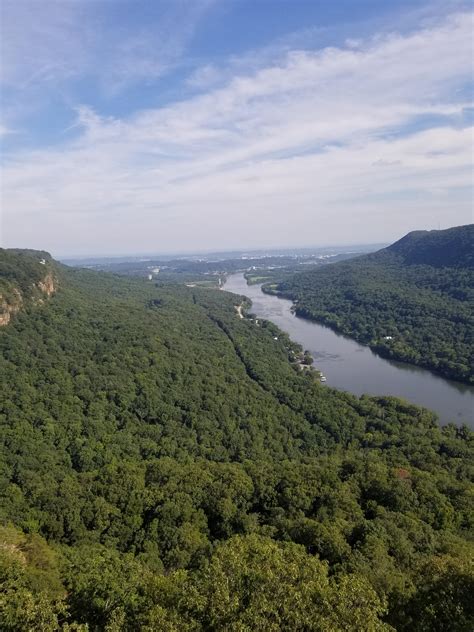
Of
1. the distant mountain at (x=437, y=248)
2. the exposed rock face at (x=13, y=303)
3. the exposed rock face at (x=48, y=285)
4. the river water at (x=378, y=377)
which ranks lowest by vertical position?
the river water at (x=378, y=377)

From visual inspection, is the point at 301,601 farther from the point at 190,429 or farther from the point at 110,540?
the point at 190,429

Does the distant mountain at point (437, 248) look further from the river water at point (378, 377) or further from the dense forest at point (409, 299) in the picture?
the river water at point (378, 377)

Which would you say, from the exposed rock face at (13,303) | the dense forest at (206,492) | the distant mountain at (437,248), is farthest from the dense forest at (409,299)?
the exposed rock face at (13,303)

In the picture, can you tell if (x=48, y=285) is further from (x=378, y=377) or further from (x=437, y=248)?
(x=437, y=248)

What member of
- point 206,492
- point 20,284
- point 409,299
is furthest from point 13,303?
point 409,299

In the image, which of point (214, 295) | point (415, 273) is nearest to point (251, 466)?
point (214, 295)

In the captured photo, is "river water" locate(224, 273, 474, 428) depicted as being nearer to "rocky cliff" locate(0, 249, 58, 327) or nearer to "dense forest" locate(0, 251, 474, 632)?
"dense forest" locate(0, 251, 474, 632)
